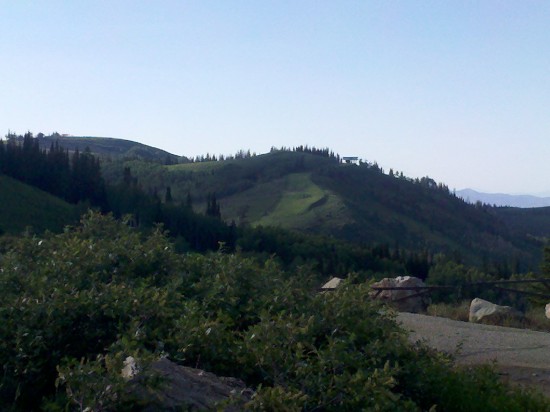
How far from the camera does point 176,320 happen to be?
498 cm

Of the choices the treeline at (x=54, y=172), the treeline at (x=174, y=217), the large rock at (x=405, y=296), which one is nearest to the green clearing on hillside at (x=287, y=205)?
the treeline at (x=174, y=217)

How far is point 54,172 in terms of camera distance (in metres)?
64.3

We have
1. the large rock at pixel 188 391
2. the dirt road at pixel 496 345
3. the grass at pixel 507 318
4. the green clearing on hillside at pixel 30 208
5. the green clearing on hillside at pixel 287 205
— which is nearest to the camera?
the large rock at pixel 188 391

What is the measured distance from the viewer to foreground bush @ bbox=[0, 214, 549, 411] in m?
4.31

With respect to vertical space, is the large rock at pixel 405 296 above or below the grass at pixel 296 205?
above

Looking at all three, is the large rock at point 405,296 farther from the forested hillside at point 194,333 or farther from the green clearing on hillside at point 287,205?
the green clearing on hillside at point 287,205

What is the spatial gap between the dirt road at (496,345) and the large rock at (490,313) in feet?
3.78

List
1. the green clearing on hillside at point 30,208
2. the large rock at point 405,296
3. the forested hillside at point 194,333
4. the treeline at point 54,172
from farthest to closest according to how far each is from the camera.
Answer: the treeline at point 54,172
the green clearing on hillside at point 30,208
the large rock at point 405,296
the forested hillside at point 194,333

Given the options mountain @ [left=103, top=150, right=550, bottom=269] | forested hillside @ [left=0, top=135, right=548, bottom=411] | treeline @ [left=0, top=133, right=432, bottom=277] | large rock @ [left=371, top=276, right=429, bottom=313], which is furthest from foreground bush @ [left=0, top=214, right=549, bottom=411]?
mountain @ [left=103, top=150, right=550, bottom=269]

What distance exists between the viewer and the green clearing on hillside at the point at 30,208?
46569mm

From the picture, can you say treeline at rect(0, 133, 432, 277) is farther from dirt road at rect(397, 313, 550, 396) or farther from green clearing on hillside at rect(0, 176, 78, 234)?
dirt road at rect(397, 313, 550, 396)

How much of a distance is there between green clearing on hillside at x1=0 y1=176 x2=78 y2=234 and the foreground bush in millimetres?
39173

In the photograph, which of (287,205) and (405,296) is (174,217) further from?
(287,205)

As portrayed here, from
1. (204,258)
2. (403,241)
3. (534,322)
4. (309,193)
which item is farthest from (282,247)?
(309,193)
